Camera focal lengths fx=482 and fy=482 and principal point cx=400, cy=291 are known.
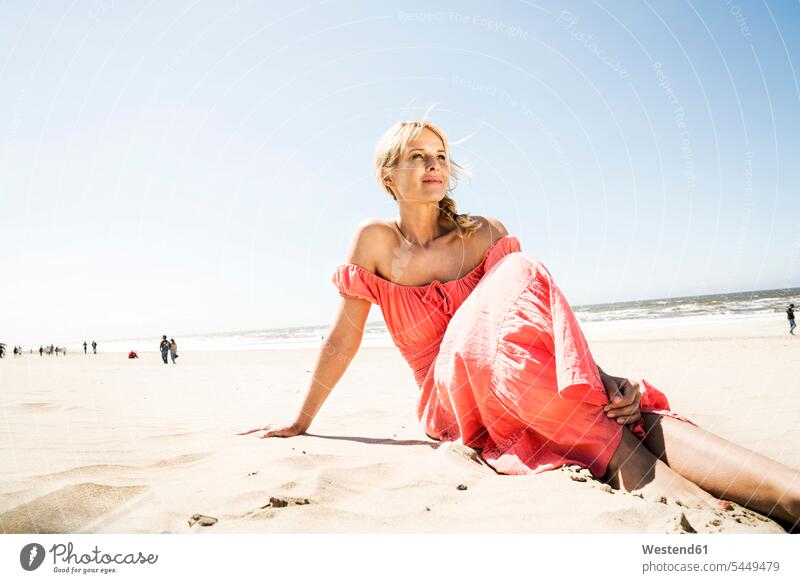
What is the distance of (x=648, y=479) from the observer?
5.73 feet

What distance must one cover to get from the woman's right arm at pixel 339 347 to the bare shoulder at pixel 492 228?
67 cm

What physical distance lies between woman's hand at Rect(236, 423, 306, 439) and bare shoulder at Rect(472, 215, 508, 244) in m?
1.71

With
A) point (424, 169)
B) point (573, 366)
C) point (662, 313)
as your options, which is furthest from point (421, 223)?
point (662, 313)

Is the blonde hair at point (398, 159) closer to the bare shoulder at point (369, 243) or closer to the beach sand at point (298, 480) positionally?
the bare shoulder at point (369, 243)

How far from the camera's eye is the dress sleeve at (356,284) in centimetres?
298

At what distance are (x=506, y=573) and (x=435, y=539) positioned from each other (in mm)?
262

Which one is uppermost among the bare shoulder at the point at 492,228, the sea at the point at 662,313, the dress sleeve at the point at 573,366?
the bare shoulder at the point at 492,228

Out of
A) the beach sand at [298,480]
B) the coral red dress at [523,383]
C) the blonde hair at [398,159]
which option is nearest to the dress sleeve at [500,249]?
the blonde hair at [398,159]

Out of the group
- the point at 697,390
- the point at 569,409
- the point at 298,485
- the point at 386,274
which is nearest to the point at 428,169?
the point at 386,274

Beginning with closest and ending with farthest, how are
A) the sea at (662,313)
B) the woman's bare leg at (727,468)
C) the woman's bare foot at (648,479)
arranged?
the woman's bare leg at (727,468) → the woman's bare foot at (648,479) → the sea at (662,313)

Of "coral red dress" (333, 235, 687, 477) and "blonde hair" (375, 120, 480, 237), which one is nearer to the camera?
"coral red dress" (333, 235, 687, 477)

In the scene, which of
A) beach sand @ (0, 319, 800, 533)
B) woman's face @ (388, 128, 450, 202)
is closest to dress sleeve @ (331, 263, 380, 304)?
woman's face @ (388, 128, 450, 202)

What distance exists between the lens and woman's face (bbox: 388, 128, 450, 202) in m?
2.93

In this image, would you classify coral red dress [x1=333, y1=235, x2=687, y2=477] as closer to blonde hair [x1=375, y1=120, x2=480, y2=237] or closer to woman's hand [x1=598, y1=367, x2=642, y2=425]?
woman's hand [x1=598, y1=367, x2=642, y2=425]
